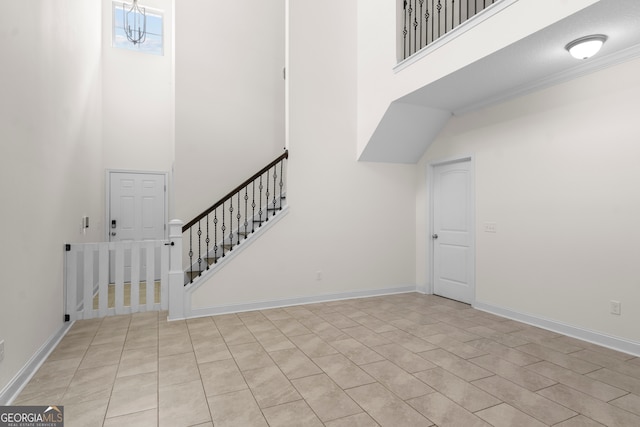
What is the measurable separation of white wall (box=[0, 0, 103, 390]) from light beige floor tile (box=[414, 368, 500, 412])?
2.91 m

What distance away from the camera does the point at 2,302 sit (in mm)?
2178

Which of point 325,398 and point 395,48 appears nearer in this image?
point 325,398

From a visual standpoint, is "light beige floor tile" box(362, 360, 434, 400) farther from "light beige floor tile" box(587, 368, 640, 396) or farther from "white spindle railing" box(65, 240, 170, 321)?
"white spindle railing" box(65, 240, 170, 321)

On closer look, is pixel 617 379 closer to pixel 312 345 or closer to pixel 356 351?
pixel 356 351

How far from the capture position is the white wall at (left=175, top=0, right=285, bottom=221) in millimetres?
5262

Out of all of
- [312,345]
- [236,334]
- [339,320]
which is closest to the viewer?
[312,345]

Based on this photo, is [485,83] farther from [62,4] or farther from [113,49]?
[113,49]

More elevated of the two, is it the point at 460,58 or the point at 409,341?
Answer: the point at 460,58

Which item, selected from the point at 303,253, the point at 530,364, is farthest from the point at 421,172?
the point at 530,364

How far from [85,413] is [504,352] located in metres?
3.30

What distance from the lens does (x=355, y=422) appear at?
204 centimetres

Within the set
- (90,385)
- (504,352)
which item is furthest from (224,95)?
(504,352)

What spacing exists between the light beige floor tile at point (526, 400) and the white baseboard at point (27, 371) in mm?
3189

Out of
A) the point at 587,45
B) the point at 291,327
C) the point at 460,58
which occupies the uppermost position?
the point at 460,58
